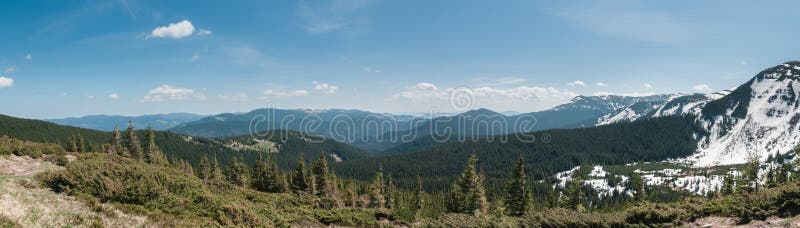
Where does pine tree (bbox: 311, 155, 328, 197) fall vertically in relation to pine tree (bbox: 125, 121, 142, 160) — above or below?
below

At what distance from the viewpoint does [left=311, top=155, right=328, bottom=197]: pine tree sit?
6731cm

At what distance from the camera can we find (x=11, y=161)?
24266 millimetres

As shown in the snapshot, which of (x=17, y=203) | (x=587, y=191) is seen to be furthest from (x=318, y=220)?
(x=587, y=191)

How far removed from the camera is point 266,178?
70.6 metres

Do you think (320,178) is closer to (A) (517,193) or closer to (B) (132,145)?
(A) (517,193)

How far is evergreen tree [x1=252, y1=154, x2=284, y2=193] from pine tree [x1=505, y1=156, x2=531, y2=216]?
4067cm

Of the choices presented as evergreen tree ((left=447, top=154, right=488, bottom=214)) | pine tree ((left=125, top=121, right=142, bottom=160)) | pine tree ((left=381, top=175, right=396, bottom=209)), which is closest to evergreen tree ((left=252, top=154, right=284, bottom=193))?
pine tree ((left=125, top=121, right=142, bottom=160))

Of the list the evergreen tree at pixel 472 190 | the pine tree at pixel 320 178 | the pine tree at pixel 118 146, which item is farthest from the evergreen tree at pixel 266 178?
the evergreen tree at pixel 472 190

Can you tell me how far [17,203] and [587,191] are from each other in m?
204

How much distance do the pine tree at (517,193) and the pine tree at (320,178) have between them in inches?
1301

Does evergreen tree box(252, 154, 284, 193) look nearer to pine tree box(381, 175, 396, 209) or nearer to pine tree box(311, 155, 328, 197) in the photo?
pine tree box(311, 155, 328, 197)

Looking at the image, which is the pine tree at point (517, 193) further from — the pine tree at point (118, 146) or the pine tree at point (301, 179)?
the pine tree at point (118, 146)

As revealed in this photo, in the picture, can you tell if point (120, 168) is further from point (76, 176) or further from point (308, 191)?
point (308, 191)

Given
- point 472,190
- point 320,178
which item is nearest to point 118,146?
point 320,178
